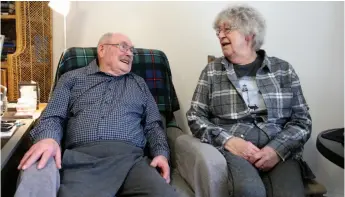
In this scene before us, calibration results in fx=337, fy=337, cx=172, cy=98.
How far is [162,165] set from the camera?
5.12ft

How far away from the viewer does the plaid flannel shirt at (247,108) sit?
1616 mm

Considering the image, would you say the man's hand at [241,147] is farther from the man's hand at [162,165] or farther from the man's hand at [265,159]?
the man's hand at [162,165]

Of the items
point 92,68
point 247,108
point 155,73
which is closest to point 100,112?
point 92,68

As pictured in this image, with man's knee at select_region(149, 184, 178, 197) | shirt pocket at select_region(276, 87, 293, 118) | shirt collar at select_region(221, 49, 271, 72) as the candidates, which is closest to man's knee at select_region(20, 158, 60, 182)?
man's knee at select_region(149, 184, 178, 197)

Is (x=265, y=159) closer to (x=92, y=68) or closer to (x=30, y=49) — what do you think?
(x=92, y=68)

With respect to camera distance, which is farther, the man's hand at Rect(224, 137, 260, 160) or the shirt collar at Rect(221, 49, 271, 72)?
the shirt collar at Rect(221, 49, 271, 72)

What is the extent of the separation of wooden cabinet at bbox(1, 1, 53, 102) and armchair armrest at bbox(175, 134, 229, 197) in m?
1.17

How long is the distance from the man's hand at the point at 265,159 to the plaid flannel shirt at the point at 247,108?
0.31ft

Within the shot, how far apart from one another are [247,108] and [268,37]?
786 millimetres

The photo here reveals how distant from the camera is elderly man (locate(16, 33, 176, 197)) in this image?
1.33 meters

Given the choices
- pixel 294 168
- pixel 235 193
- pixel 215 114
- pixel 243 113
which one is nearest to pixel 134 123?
pixel 215 114

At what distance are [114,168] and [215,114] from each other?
59cm

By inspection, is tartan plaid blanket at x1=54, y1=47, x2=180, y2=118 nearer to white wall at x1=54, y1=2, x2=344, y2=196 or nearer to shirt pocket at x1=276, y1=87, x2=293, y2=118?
white wall at x1=54, y1=2, x2=344, y2=196

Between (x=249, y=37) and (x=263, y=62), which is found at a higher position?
(x=249, y=37)
